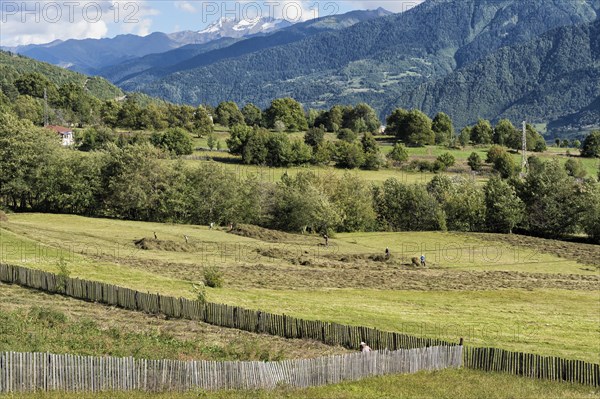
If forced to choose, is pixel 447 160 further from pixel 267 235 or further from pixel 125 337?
pixel 125 337

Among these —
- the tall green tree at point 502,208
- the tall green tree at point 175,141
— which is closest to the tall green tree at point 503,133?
the tall green tree at point 502,208

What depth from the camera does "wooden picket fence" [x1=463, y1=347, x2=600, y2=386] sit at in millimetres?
26969

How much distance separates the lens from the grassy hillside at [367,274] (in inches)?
1681

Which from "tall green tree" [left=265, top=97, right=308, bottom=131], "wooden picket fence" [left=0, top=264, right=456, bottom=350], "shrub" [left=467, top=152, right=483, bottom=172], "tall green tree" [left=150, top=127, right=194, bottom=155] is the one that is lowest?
"wooden picket fence" [left=0, top=264, right=456, bottom=350]

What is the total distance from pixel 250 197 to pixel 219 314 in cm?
6302

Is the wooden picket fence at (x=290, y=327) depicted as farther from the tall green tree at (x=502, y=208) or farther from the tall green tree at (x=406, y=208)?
the tall green tree at (x=502, y=208)

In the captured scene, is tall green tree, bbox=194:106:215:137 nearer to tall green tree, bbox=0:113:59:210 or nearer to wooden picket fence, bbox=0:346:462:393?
tall green tree, bbox=0:113:59:210

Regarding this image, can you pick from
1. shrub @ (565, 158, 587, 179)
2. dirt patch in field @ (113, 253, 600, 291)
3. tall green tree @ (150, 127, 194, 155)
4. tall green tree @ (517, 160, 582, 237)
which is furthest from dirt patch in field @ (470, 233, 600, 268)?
tall green tree @ (150, 127, 194, 155)

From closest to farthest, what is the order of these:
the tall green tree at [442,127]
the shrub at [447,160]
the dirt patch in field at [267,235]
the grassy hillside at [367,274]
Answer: the grassy hillside at [367,274]
the dirt patch in field at [267,235]
the shrub at [447,160]
the tall green tree at [442,127]

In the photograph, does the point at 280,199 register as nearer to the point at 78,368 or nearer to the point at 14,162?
the point at 14,162

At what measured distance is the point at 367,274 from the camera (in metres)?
62.4

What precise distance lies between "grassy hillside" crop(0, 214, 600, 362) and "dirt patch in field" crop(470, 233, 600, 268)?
0.30m

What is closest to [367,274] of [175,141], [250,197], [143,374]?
[250,197]

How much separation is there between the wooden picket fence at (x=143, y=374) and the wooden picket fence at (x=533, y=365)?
7981 millimetres
